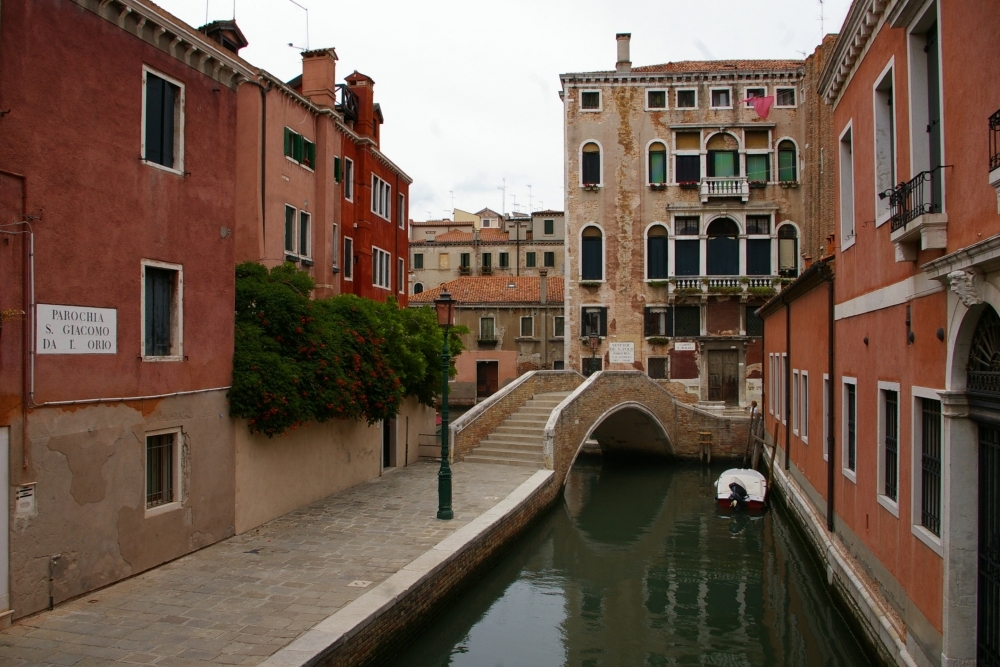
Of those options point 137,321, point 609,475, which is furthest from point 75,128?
point 609,475

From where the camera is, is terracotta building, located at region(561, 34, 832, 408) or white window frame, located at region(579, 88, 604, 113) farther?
white window frame, located at region(579, 88, 604, 113)

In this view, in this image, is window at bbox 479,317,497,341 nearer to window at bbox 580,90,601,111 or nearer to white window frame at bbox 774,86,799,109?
window at bbox 580,90,601,111

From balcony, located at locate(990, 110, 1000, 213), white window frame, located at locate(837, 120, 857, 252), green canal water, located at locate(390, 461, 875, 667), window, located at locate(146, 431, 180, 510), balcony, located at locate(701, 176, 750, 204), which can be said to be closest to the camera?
balcony, located at locate(990, 110, 1000, 213)

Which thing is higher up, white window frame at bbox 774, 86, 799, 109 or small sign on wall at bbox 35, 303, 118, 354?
white window frame at bbox 774, 86, 799, 109

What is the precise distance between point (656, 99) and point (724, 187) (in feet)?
13.8

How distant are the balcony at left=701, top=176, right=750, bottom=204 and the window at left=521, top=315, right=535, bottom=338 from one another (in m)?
Answer: 12.2

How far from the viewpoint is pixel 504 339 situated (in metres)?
38.9

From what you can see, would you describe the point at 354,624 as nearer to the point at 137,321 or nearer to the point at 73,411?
the point at 73,411

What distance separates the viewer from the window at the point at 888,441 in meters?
7.98

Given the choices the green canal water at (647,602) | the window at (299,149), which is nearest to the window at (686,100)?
the window at (299,149)

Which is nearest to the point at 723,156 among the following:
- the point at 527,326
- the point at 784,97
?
the point at 784,97

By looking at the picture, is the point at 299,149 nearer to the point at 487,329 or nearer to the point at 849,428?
the point at 849,428

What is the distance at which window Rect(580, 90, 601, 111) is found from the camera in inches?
1176

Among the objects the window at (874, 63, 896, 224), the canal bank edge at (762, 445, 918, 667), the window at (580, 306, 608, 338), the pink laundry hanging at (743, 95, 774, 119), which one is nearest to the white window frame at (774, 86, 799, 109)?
the pink laundry hanging at (743, 95, 774, 119)
